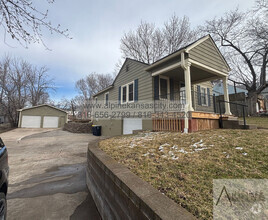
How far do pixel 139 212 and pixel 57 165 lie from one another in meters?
4.51

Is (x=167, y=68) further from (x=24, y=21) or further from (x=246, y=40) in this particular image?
(x=246, y=40)

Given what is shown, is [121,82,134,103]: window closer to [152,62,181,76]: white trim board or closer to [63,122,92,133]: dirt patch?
[152,62,181,76]: white trim board

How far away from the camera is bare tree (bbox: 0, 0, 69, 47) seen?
227cm

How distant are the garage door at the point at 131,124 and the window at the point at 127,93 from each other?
52.3 inches

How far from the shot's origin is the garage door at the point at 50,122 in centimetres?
1934

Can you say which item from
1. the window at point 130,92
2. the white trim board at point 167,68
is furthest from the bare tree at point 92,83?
the white trim board at point 167,68

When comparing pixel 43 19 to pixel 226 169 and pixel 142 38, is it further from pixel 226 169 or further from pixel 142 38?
pixel 142 38

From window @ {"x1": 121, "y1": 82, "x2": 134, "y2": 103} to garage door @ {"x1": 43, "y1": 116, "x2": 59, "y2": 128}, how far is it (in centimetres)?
1617

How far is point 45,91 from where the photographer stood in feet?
83.6

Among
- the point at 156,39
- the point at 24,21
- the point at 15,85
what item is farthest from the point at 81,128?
the point at 15,85

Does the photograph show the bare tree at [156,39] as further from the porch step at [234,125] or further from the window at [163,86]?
the porch step at [234,125]

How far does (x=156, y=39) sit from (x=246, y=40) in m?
8.70

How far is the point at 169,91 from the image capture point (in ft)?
24.6

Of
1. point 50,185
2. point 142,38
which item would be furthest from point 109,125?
point 142,38
